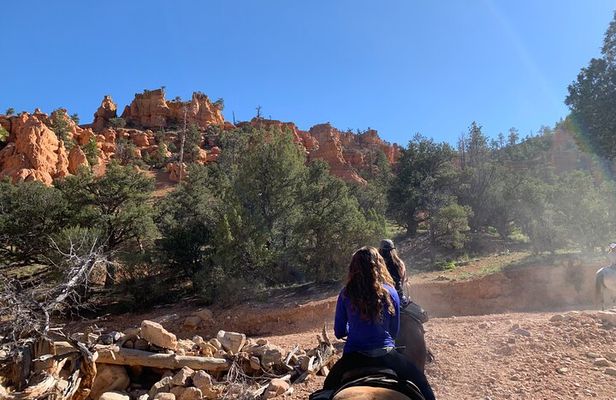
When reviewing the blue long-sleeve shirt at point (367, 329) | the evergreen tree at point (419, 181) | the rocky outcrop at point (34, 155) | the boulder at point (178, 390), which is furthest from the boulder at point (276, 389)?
the rocky outcrop at point (34, 155)

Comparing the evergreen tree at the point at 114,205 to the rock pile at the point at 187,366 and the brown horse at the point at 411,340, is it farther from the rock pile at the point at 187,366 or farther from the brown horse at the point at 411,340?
the brown horse at the point at 411,340

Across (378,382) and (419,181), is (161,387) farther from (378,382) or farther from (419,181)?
(419,181)

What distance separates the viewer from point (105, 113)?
232 feet

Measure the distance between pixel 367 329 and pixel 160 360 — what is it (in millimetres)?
5216

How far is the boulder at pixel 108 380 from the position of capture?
6750 millimetres

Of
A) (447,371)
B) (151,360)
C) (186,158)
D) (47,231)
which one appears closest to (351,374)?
(447,371)

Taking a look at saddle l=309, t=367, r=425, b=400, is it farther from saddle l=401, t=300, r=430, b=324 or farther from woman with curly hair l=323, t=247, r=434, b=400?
saddle l=401, t=300, r=430, b=324

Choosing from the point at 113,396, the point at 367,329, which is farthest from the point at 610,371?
the point at 113,396

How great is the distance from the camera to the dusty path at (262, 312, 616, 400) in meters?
5.40

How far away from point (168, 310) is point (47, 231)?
802 cm

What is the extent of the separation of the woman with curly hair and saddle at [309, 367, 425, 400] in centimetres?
10

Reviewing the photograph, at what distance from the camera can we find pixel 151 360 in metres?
7.06

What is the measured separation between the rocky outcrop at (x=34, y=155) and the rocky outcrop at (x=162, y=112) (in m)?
23.8

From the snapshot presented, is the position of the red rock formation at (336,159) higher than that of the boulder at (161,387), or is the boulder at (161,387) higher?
the red rock formation at (336,159)
